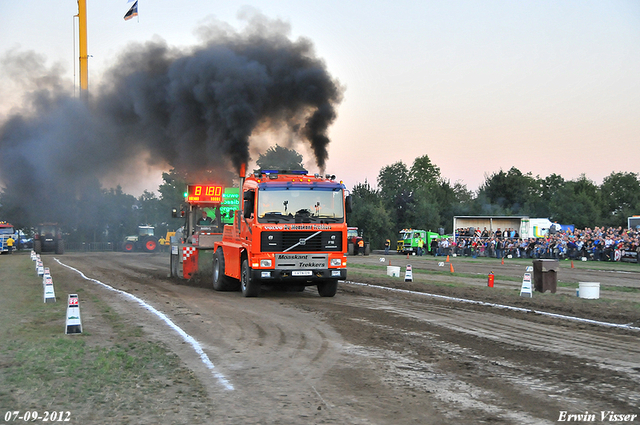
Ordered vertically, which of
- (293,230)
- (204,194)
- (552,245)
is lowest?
(552,245)

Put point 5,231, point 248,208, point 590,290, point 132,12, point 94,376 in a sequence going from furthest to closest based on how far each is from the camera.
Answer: point 5,231 < point 132,12 < point 590,290 < point 248,208 < point 94,376

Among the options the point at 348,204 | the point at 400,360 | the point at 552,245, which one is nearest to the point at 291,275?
the point at 348,204

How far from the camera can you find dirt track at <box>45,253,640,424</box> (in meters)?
5.83

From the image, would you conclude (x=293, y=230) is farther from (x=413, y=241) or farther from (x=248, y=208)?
(x=413, y=241)

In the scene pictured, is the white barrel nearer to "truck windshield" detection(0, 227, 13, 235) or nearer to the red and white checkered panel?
the red and white checkered panel

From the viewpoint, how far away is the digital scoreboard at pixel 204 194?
2206 centimetres

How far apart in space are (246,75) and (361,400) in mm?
21243

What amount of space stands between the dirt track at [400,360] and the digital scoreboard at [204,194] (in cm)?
784

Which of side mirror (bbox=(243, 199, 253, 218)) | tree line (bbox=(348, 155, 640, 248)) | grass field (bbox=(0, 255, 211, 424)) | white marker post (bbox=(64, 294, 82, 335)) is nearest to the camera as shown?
grass field (bbox=(0, 255, 211, 424))

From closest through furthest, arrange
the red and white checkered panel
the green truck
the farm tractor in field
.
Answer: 1. the red and white checkered panel
2. the farm tractor in field
3. the green truck

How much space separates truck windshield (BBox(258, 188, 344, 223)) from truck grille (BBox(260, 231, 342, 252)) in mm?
Result: 322

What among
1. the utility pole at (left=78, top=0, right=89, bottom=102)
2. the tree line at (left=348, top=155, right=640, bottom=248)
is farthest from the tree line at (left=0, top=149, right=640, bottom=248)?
the utility pole at (left=78, top=0, right=89, bottom=102)

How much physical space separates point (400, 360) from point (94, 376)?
12.3ft

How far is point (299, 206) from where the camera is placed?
604 inches
